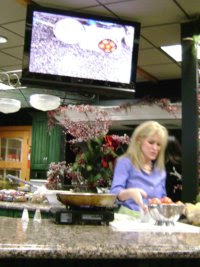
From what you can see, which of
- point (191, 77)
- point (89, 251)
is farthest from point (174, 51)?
point (89, 251)

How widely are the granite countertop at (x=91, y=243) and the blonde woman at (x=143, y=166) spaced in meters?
0.70

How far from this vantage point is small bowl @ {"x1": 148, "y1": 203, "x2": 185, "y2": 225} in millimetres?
1736

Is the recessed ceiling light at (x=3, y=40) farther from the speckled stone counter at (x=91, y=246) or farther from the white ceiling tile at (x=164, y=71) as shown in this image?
the speckled stone counter at (x=91, y=246)

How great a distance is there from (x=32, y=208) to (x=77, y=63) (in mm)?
1213

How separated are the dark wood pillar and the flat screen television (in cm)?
58

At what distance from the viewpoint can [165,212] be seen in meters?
1.74

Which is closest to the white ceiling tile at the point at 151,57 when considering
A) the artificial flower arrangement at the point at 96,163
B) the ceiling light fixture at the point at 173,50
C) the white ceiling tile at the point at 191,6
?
the ceiling light fixture at the point at 173,50

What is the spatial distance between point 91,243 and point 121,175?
1067mm

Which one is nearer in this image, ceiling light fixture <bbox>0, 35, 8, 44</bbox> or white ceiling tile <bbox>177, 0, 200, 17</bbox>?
white ceiling tile <bbox>177, 0, 200, 17</bbox>

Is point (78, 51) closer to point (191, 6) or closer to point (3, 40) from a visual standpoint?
point (191, 6)

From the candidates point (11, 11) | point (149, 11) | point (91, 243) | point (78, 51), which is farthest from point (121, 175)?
point (11, 11)

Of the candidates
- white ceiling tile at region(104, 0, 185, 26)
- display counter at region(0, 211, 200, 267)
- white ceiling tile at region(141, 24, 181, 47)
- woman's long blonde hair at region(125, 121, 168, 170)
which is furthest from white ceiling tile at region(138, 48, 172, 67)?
display counter at region(0, 211, 200, 267)

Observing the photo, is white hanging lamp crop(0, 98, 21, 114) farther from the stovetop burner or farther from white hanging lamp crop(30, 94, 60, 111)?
the stovetop burner

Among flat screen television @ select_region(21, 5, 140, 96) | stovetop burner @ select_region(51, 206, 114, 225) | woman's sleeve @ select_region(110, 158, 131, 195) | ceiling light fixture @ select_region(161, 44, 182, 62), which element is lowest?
stovetop burner @ select_region(51, 206, 114, 225)
